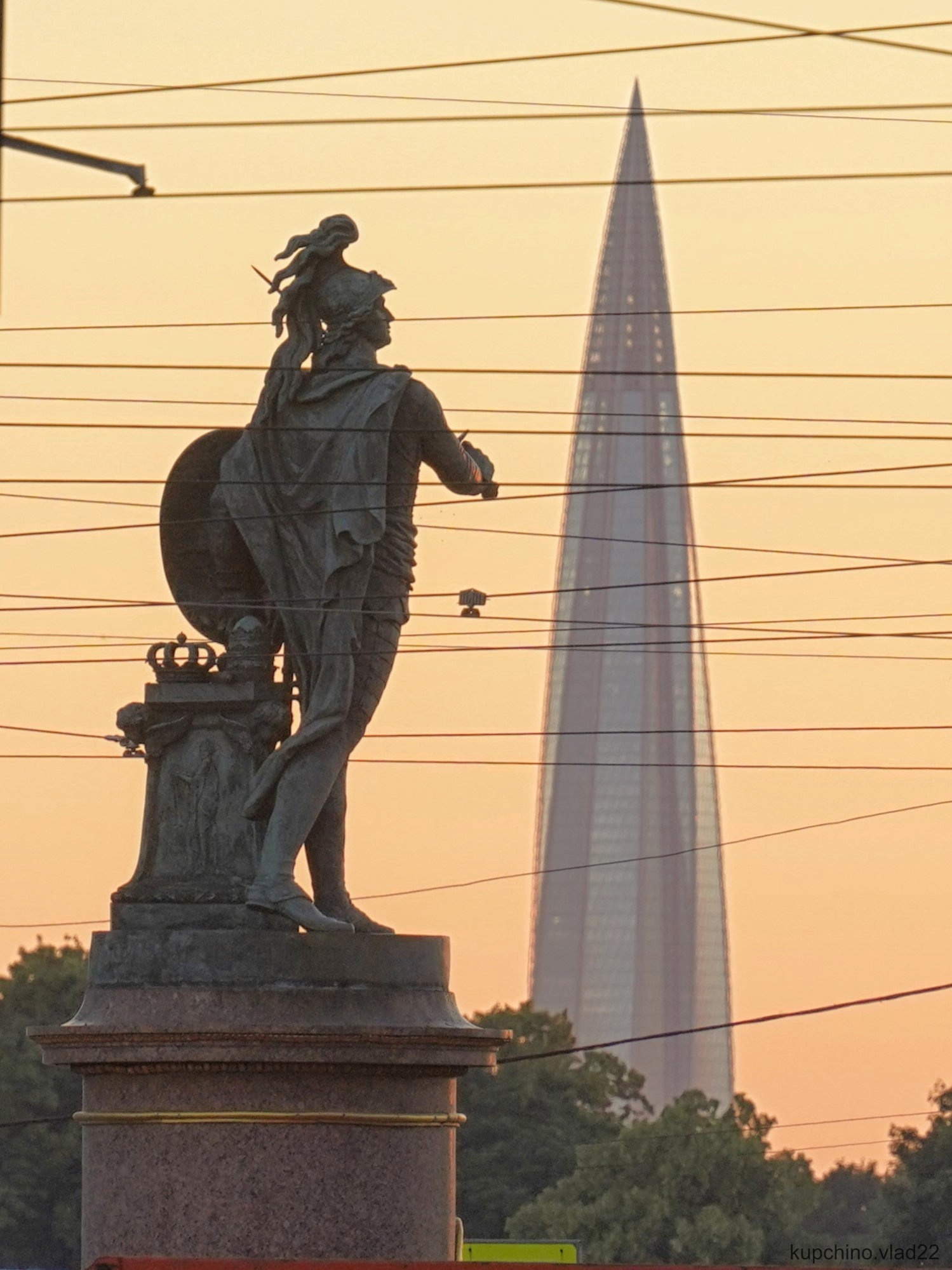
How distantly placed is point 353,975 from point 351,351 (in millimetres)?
2731

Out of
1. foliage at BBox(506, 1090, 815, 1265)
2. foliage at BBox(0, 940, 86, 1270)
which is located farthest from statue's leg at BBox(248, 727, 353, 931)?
foliage at BBox(506, 1090, 815, 1265)

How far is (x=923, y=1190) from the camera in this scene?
271 ft

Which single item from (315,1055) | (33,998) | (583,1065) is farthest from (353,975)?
(583,1065)

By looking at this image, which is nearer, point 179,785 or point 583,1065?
point 179,785

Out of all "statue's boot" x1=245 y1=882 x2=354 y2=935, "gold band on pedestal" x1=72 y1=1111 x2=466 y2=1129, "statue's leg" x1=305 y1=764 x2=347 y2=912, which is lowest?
"gold band on pedestal" x1=72 y1=1111 x2=466 y2=1129

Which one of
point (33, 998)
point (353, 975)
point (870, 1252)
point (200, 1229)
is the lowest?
point (200, 1229)

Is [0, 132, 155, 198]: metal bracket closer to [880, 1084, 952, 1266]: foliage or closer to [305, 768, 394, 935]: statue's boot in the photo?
[305, 768, 394, 935]: statue's boot

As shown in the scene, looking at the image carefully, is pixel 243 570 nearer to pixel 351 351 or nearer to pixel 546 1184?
pixel 351 351

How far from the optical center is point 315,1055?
1536 cm

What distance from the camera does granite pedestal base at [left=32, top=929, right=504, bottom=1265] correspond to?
15383 millimetres

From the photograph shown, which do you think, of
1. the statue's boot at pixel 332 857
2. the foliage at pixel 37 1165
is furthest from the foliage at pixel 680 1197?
the statue's boot at pixel 332 857

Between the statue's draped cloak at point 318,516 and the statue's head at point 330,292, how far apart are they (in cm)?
21

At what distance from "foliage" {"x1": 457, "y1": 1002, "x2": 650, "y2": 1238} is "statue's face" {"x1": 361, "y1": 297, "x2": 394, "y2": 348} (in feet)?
228

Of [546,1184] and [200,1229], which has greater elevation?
[546,1184]
